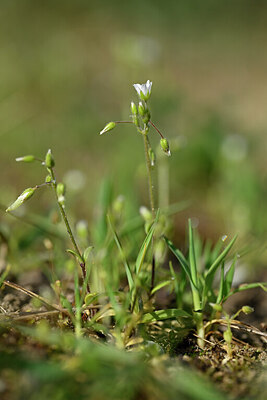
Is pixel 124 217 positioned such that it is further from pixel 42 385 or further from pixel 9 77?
pixel 9 77

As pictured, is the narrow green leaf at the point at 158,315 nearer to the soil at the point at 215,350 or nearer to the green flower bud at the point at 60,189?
the soil at the point at 215,350

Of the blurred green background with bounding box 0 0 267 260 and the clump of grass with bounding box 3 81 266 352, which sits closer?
the clump of grass with bounding box 3 81 266 352

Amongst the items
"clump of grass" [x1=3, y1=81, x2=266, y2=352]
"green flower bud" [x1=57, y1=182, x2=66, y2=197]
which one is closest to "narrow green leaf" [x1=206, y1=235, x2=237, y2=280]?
"clump of grass" [x1=3, y1=81, x2=266, y2=352]

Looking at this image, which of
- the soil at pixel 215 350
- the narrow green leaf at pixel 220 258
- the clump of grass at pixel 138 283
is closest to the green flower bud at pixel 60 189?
the clump of grass at pixel 138 283

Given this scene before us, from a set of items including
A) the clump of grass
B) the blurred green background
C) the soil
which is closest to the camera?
the soil

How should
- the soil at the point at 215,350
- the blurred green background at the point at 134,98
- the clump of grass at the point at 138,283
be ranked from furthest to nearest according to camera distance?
the blurred green background at the point at 134,98
the clump of grass at the point at 138,283
the soil at the point at 215,350

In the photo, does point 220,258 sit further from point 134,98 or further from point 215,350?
point 134,98

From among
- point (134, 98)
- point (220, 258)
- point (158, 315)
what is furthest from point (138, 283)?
point (134, 98)

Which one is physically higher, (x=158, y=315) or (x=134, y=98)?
(x=134, y=98)

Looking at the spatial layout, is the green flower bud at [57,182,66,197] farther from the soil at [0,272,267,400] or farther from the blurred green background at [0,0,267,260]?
the blurred green background at [0,0,267,260]
